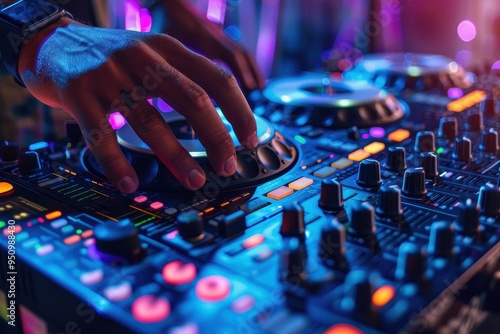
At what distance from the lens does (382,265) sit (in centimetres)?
60

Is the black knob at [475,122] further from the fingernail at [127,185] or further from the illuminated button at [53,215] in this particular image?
the illuminated button at [53,215]

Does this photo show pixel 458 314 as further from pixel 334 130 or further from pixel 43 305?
pixel 334 130

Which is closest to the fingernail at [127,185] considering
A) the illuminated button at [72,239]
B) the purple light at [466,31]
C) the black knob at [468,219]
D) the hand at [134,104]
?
the hand at [134,104]

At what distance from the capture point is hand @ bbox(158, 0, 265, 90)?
1467mm

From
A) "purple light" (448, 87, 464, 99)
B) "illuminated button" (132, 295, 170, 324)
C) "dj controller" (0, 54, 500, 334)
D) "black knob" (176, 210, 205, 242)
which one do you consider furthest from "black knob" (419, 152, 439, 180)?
"purple light" (448, 87, 464, 99)

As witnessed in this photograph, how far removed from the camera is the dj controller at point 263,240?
1.73 ft

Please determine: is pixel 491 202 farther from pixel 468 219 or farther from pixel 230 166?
pixel 230 166

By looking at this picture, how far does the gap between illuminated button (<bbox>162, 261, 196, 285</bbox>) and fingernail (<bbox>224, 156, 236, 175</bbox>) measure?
24 centimetres

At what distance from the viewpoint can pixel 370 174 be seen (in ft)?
2.79

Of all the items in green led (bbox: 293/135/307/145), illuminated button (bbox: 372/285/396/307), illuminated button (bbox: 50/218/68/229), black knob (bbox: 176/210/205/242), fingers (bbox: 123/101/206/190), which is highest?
fingers (bbox: 123/101/206/190)

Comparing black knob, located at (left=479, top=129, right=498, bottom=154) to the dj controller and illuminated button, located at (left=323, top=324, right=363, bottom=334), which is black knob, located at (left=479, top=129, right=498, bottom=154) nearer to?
the dj controller

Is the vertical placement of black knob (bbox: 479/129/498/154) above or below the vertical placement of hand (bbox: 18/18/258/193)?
Result: below

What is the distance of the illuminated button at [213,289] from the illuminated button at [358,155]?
50cm

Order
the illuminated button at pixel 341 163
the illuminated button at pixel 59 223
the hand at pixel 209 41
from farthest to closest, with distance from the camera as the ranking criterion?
the hand at pixel 209 41 → the illuminated button at pixel 341 163 → the illuminated button at pixel 59 223
